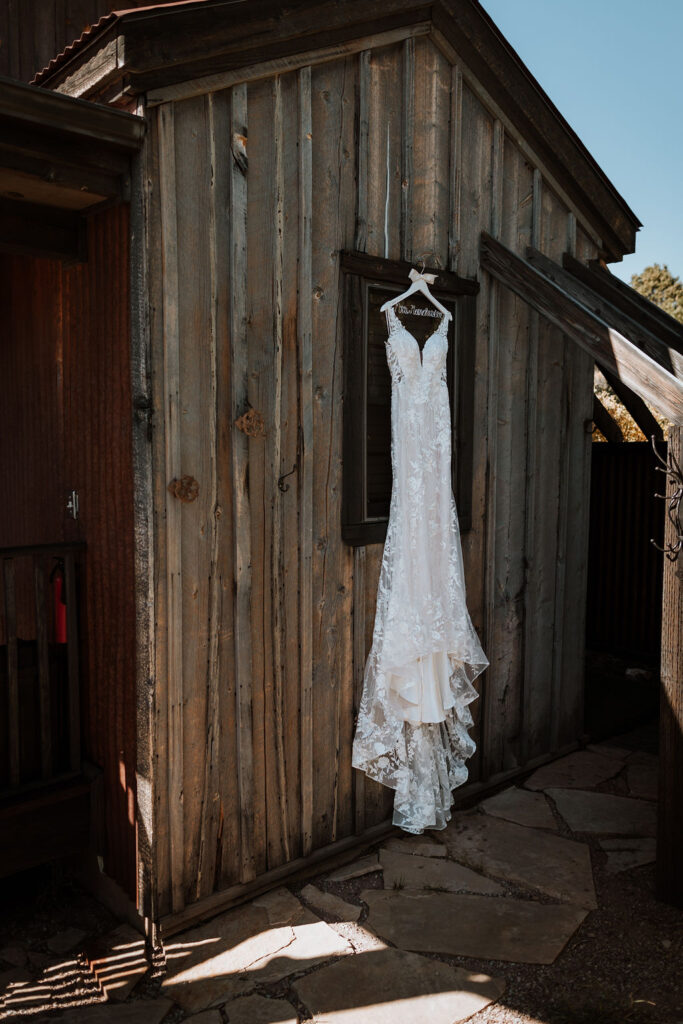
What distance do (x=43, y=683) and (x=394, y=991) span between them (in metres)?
1.90

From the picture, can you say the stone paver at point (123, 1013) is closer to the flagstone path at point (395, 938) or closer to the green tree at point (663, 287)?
the flagstone path at point (395, 938)

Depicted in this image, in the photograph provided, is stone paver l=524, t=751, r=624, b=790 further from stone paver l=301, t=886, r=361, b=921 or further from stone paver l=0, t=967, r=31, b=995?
stone paver l=0, t=967, r=31, b=995

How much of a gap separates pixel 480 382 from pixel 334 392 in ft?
3.73

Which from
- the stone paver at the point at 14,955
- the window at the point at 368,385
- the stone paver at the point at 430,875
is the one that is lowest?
the stone paver at the point at 14,955

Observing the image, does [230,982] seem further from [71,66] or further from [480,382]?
[71,66]

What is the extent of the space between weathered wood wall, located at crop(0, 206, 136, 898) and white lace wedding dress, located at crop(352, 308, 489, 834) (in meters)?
1.21

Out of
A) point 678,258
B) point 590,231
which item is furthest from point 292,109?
point 678,258

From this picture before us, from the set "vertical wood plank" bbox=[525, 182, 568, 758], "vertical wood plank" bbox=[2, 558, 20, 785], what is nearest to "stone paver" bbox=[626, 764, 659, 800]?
"vertical wood plank" bbox=[525, 182, 568, 758]

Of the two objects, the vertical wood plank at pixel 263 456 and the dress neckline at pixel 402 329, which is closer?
the vertical wood plank at pixel 263 456

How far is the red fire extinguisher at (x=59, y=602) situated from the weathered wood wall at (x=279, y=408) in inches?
28.9

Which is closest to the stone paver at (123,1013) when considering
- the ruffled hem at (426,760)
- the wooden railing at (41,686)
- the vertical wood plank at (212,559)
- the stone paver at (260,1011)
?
the stone paver at (260,1011)

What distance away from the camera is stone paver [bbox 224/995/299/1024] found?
2.74 meters

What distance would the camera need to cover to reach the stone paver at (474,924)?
3158mm

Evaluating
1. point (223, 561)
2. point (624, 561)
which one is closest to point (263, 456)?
point (223, 561)
